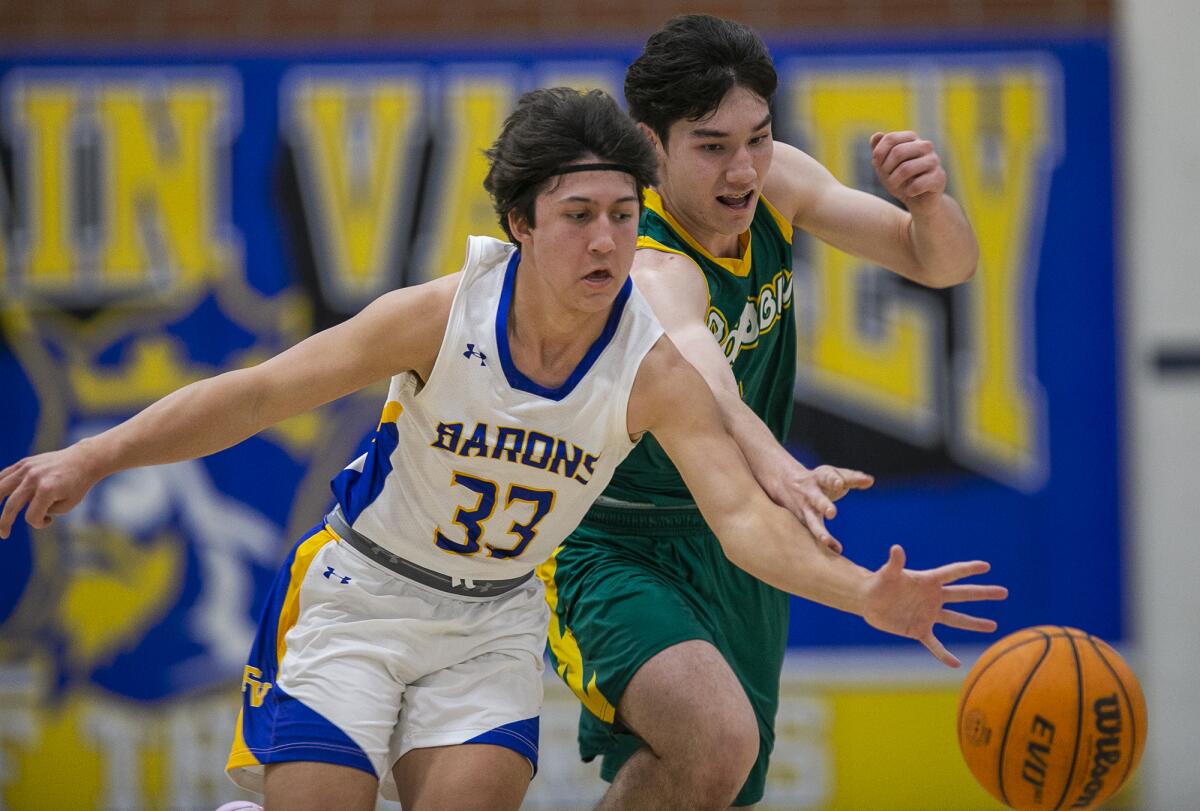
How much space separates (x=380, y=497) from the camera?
3727 mm

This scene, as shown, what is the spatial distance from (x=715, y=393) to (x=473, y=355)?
60cm

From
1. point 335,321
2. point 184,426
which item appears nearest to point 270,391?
point 184,426

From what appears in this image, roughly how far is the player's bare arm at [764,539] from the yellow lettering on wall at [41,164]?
5.16 meters

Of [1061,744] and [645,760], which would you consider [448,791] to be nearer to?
[645,760]

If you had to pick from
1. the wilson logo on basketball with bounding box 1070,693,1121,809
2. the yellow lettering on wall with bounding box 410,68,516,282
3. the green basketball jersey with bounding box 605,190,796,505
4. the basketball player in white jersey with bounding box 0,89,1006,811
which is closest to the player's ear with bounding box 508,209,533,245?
the basketball player in white jersey with bounding box 0,89,1006,811

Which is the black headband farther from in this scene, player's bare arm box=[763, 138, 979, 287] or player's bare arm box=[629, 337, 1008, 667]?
player's bare arm box=[763, 138, 979, 287]

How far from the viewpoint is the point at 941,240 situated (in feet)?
14.1

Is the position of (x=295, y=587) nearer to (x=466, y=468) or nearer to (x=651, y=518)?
(x=466, y=468)

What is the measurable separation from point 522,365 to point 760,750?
5.10ft

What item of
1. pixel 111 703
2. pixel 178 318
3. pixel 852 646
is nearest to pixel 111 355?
pixel 178 318

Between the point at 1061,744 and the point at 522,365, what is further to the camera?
the point at 1061,744

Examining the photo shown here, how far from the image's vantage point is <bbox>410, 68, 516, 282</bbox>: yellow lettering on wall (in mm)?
7719

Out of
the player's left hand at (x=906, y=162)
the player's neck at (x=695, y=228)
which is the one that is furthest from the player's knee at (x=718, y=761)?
the player's left hand at (x=906, y=162)

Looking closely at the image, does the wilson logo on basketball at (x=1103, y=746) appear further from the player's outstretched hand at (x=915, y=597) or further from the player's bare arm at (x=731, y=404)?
the player's outstretched hand at (x=915, y=597)
